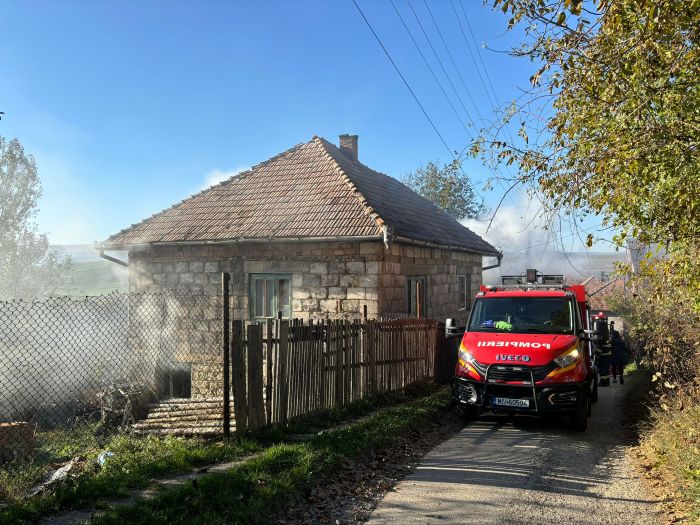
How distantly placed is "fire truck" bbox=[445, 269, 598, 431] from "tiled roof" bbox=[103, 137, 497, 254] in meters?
3.30

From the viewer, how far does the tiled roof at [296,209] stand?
12469 millimetres

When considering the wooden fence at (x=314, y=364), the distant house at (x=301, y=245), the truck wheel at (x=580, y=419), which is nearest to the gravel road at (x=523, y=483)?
the truck wheel at (x=580, y=419)

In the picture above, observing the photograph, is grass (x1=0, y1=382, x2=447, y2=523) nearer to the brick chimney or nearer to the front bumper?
the front bumper

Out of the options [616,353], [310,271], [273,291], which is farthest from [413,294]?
[616,353]

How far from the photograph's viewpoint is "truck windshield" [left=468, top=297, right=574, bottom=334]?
28.8 feet

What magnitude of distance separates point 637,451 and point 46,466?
25.3 ft

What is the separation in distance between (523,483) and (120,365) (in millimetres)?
10303

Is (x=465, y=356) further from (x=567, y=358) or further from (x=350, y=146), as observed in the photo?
(x=350, y=146)

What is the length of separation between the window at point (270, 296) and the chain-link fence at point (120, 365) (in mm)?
918

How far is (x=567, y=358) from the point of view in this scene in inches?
316

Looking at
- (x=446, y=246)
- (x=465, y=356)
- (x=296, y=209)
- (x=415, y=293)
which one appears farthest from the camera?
(x=446, y=246)

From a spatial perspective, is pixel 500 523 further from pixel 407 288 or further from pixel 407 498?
pixel 407 288

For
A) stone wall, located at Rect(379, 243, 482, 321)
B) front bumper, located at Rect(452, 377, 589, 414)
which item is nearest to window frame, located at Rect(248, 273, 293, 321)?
stone wall, located at Rect(379, 243, 482, 321)

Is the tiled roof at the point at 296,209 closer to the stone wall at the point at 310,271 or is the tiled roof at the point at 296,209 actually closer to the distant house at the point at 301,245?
the distant house at the point at 301,245
